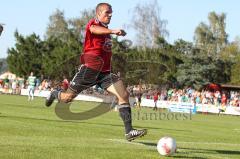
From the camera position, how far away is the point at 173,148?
9383mm

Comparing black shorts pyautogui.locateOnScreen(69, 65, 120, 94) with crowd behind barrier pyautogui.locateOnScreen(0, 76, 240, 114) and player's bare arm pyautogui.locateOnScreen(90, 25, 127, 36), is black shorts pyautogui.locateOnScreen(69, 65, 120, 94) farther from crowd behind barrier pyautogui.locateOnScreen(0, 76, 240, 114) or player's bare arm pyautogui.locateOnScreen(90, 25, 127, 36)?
crowd behind barrier pyautogui.locateOnScreen(0, 76, 240, 114)

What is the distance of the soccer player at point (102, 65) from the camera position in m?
10.5

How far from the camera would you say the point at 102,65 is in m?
11.1

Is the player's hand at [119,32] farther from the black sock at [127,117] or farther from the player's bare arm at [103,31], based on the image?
the black sock at [127,117]

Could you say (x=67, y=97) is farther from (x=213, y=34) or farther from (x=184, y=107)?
(x=213, y=34)

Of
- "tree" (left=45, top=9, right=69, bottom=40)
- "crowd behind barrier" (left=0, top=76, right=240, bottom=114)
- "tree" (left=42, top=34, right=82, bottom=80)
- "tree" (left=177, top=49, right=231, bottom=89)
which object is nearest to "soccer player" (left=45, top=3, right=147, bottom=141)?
"crowd behind barrier" (left=0, top=76, right=240, bottom=114)

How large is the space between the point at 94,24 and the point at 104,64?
856 mm

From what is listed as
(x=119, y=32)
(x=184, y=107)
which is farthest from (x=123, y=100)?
(x=184, y=107)

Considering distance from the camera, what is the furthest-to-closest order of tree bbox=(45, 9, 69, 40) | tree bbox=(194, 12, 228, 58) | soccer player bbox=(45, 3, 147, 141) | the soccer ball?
tree bbox=(194, 12, 228, 58) → tree bbox=(45, 9, 69, 40) → soccer player bbox=(45, 3, 147, 141) → the soccer ball

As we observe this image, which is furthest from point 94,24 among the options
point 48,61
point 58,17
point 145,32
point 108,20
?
point 58,17

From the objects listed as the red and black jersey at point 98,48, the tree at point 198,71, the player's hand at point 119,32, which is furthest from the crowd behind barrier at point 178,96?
the player's hand at point 119,32

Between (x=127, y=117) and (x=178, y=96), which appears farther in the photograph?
(x=178, y=96)

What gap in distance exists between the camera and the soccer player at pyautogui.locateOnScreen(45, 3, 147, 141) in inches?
415

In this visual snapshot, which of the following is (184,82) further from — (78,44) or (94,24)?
(94,24)
